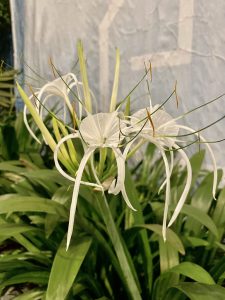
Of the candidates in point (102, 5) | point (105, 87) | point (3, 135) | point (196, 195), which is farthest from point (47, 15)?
point (196, 195)

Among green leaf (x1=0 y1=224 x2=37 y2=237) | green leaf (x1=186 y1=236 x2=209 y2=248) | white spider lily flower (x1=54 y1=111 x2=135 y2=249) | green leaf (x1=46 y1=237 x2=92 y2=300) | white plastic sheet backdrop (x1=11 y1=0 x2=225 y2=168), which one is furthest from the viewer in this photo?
white plastic sheet backdrop (x1=11 y1=0 x2=225 y2=168)

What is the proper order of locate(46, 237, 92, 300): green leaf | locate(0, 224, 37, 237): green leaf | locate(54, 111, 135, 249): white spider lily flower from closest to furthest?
locate(54, 111, 135, 249): white spider lily flower < locate(46, 237, 92, 300): green leaf < locate(0, 224, 37, 237): green leaf

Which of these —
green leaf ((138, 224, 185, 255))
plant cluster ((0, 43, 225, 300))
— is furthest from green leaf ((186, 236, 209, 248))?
green leaf ((138, 224, 185, 255))

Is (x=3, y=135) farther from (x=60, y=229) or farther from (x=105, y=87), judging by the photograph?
(x=60, y=229)

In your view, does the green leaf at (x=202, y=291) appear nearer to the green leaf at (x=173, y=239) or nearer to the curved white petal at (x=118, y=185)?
the green leaf at (x=173, y=239)

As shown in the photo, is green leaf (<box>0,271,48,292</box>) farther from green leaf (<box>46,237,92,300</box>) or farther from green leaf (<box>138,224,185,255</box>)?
green leaf (<box>138,224,185,255</box>)

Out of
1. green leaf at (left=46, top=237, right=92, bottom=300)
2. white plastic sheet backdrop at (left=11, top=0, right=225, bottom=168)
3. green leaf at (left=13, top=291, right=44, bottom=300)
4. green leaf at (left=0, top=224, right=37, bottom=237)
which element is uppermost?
white plastic sheet backdrop at (left=11, top=0, right=225, bottom=168)

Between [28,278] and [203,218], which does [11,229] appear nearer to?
[28,278]
